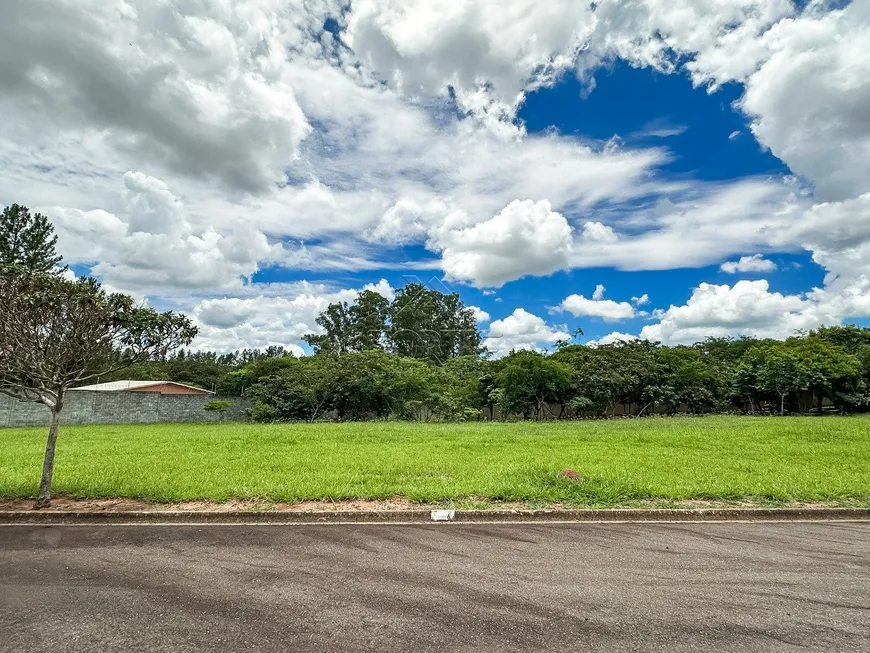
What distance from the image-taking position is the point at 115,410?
27.2 m

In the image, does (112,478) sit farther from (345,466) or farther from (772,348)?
(772,348)

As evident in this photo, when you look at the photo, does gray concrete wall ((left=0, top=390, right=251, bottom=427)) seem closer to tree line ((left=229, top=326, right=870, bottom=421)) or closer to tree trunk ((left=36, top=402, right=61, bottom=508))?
tree line ((left=229, top=326, right=870, bottom=421))

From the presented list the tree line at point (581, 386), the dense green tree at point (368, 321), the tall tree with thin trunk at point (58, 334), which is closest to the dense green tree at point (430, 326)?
the dense green tree at point (368, 321)

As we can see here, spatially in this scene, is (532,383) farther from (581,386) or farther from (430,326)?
Answer: (430,326)

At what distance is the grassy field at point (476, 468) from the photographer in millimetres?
6992

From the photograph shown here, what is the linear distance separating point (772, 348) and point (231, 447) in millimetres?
29383

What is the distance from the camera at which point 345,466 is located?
9.51m

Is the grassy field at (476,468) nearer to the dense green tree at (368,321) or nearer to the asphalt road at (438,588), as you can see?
the asphalt road at (438,588)

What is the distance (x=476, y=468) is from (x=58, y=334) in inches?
269

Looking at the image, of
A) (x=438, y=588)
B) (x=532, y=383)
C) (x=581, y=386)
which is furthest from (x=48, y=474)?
(x=581, y=386)

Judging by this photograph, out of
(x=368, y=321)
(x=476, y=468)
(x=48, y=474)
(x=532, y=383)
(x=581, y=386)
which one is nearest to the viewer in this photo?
(x=48, y=474)

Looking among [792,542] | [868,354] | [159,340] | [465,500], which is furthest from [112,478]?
[868,354]

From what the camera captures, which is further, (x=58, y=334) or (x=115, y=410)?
(x=115, y=410)

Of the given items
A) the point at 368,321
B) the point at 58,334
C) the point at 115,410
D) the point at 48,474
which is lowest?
the point at 115,410
